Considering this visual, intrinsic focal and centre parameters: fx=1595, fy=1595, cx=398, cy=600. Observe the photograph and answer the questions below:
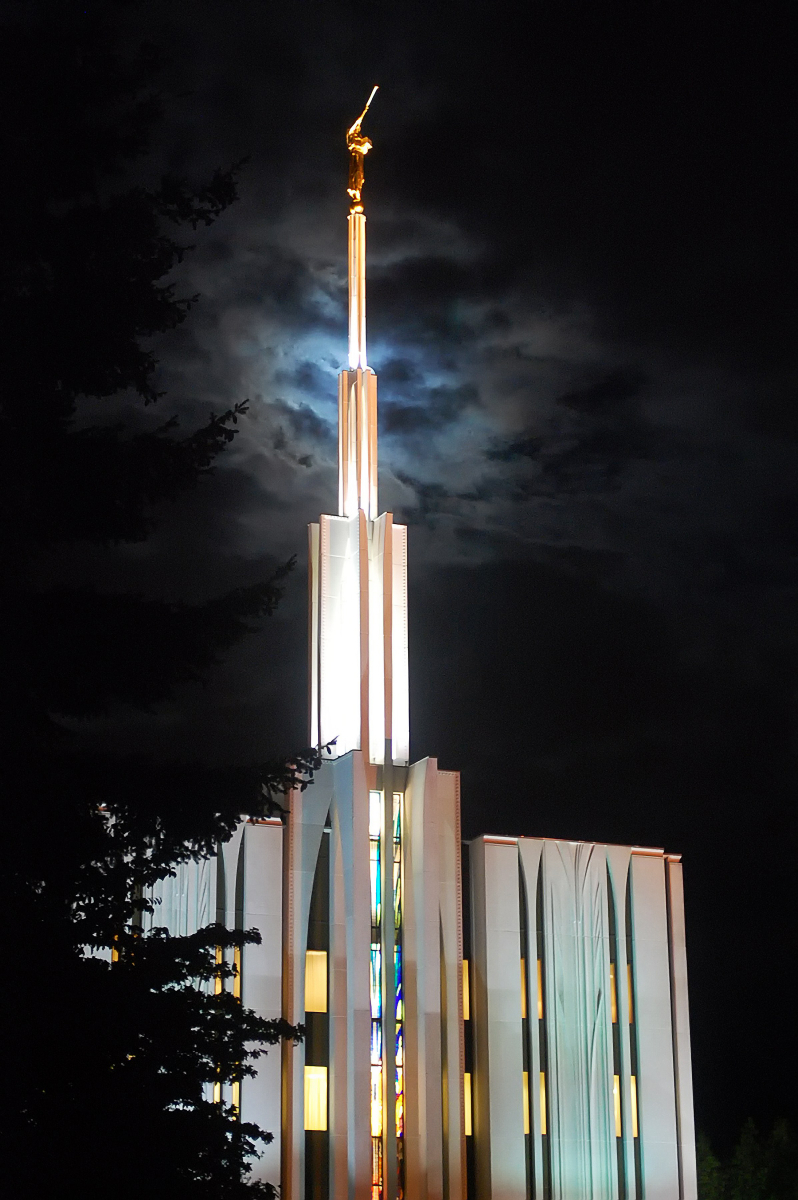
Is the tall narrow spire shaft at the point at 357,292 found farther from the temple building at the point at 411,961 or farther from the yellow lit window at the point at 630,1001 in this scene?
the yellow lit window at the point at 630,1001

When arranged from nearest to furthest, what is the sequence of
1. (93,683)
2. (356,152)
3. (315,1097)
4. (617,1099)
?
(93,683), (315,1097), (617,1099), (356,152)

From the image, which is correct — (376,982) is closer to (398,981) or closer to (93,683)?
(398,981)

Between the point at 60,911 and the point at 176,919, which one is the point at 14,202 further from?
the point at 176,919

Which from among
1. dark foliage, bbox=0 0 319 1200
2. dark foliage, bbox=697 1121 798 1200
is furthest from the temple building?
dark foliage, bbox=0 0 319 1200

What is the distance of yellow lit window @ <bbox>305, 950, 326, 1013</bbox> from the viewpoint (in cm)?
3894

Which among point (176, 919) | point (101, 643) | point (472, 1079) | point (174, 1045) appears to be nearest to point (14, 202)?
point (101, 643)

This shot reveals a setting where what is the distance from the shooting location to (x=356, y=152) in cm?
4584

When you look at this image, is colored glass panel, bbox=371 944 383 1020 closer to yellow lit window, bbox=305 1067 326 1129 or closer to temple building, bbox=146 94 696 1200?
temple building, bbox=146 94 696 1200

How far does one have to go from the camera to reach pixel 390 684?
4072 centimetres

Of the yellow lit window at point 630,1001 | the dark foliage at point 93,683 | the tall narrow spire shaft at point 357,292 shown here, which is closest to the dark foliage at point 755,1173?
the yellow lit window at point 630,1001

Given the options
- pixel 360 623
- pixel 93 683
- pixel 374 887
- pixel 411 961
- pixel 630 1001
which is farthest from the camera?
pixel 630 1001

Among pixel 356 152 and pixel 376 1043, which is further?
pixel 356 152

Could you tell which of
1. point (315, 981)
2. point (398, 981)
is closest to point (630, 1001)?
point (398, 981)

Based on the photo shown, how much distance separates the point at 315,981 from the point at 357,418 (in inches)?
576
